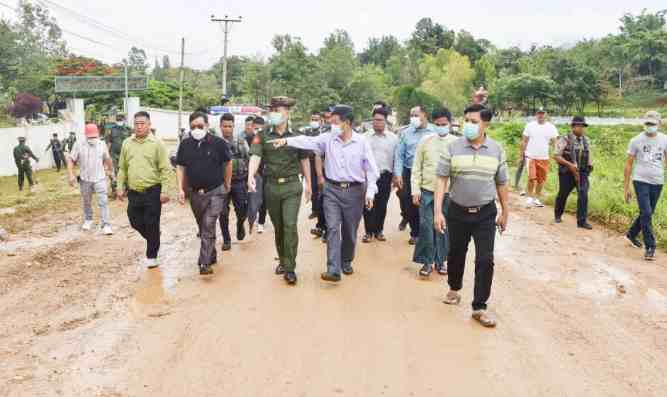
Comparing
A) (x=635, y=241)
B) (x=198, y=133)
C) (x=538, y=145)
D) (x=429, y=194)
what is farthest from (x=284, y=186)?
(x=538, y=145)

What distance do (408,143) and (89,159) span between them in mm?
5211

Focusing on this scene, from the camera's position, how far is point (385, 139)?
8.87m

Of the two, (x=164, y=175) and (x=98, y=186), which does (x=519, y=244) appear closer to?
(x=164, y=175)

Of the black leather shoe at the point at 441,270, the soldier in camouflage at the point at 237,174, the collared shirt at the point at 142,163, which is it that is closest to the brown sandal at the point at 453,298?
the black leather shoe at the point at 441,270

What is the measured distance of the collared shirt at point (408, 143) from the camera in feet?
27.8

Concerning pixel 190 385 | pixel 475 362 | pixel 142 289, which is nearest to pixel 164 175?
pixel 142 289

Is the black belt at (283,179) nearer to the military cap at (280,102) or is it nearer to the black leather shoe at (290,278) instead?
the military cap at (280,102)

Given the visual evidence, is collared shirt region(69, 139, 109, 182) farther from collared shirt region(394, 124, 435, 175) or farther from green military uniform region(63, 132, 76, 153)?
green military uniform region(63, 132, 76, 153)

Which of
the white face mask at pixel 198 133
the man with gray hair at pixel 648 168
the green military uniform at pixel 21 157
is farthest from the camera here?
the green military uniform at pixel 21 157

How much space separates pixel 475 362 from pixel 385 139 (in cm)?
477

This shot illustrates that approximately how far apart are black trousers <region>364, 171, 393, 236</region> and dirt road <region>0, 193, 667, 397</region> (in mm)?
719

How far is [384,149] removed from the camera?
8914 millimetres

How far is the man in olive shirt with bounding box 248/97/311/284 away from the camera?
6.54 m

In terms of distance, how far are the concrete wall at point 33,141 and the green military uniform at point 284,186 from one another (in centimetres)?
1867
